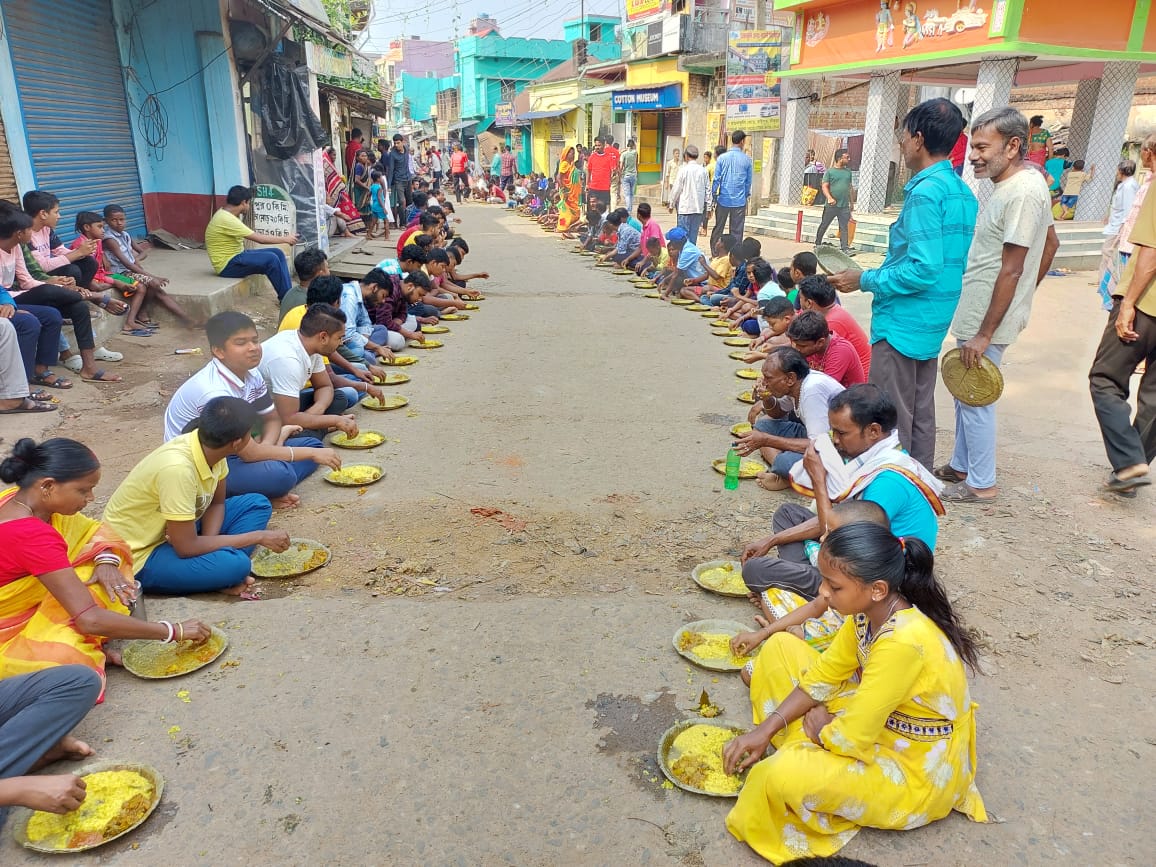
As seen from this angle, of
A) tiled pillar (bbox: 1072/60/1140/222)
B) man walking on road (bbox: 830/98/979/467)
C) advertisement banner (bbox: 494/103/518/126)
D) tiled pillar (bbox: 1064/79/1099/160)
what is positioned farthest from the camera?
advertisement banner (bbox: 494/103/518/126)

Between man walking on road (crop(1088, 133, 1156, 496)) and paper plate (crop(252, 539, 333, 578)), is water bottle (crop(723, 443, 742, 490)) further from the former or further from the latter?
paper plate (crop(252, 539, 333, 578))

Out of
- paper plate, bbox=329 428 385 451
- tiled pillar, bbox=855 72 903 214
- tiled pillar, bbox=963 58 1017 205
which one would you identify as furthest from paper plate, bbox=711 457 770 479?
tiled pillar, bbox=855 72 903 214

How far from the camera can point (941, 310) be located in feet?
13.5

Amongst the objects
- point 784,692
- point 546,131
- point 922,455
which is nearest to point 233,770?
point 784,692

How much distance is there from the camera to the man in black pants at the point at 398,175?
1772 centimetres

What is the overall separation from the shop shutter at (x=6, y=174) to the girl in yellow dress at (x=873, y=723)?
25.9 ft

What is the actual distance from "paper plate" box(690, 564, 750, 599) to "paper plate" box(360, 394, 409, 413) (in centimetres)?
316

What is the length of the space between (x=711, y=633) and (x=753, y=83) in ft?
51.7

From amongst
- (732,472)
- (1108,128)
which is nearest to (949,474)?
(732,472)

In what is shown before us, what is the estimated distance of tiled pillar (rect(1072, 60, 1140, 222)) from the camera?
1277cm

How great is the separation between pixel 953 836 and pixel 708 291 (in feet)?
28.8

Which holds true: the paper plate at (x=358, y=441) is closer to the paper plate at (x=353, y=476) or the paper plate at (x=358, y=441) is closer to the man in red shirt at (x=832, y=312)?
the paper plate at (x=353, y=476)

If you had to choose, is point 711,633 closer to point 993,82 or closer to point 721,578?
point 721,578

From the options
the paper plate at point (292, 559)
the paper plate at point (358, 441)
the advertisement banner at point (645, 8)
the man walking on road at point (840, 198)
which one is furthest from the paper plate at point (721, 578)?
the advertisement banner at point (645, 8)
